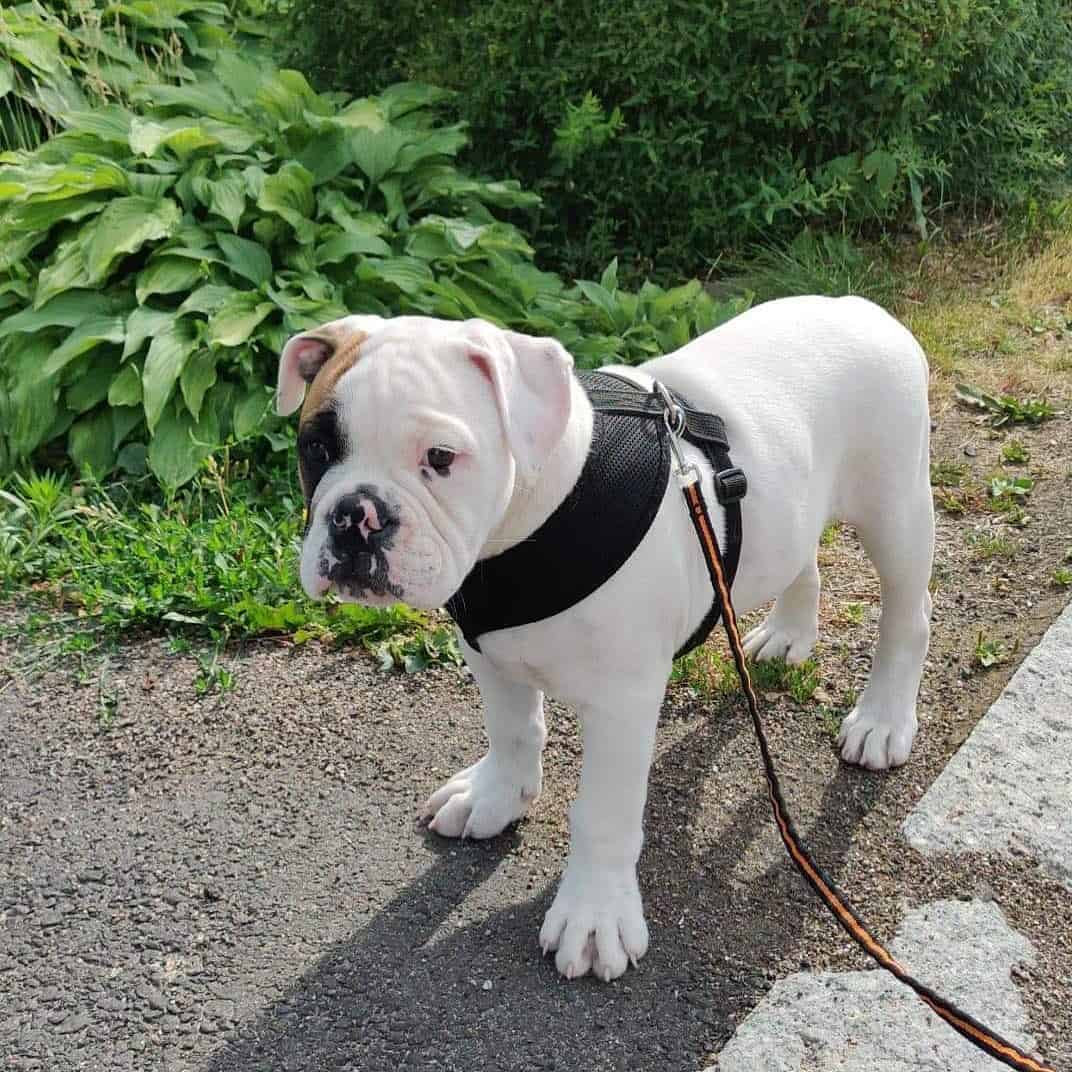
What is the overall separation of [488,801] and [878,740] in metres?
1.09

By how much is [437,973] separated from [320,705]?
117 centimetres

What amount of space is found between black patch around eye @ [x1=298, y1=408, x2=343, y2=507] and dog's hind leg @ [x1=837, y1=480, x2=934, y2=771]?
4.89 ft

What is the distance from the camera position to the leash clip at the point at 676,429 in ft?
8.55

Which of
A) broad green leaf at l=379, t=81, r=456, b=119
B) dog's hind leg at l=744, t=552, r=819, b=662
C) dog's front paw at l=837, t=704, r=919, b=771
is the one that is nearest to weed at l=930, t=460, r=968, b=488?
dog's hind leg at l=744, t=552, r=819, b=662

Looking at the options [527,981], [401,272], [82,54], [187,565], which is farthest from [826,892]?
[82,54]

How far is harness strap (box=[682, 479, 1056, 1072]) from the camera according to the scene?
7.07ft

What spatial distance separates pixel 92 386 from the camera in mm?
5129

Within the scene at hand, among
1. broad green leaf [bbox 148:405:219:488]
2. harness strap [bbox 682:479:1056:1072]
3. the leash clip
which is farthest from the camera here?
broad green leaf [bbox 148:405:219:488]

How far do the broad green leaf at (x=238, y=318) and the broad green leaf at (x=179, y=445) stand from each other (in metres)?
0.30

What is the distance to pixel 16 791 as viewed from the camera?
3.54 meters

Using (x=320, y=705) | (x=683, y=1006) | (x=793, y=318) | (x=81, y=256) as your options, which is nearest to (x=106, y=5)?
(x=81, y=256)

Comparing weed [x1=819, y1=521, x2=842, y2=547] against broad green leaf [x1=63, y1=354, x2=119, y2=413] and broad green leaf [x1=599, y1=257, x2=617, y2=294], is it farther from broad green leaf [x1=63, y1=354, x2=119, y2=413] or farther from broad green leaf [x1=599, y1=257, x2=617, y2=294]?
broad green leaf [x1=63, y1=354, x2=119, y2=413]

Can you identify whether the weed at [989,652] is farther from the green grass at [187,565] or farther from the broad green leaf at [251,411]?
the broad green leaf at [251,411]

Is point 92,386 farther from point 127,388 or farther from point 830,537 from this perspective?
point 830,537
